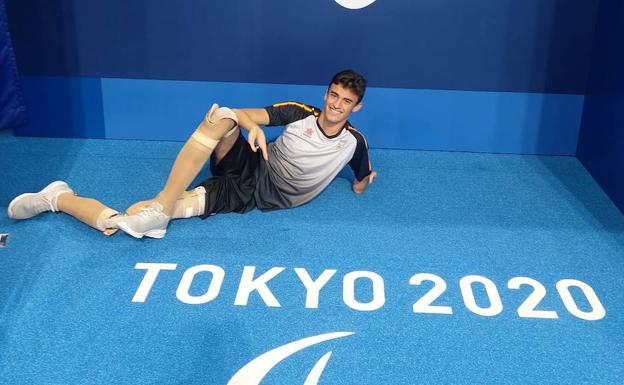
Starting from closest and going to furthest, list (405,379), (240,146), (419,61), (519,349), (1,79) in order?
(405,379), (519,349), (240,146), (1,79), (419,61)

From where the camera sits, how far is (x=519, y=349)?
9.11 feet

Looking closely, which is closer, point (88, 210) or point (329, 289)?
point (329, 289)

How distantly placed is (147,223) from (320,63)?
1757 mm

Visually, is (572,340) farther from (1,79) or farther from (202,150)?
(1,79)

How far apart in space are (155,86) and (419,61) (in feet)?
5.72

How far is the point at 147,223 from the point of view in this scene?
3.36 meters

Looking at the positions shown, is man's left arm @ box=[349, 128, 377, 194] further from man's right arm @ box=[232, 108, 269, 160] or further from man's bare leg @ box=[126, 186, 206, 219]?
man's bare leg @ box=[126, 186, 206, 219]

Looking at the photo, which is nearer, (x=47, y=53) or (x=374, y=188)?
(x=374, y=188)

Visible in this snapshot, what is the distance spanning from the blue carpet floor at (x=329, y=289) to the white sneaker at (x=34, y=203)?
5cm

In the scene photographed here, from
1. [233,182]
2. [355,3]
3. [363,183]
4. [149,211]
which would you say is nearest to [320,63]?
[355,3]

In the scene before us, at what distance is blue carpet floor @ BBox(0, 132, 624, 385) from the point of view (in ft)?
8.66

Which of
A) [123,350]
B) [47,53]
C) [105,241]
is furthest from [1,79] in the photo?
[123,350]

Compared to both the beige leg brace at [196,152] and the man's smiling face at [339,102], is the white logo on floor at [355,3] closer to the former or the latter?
the man's smiling face at [339,102]

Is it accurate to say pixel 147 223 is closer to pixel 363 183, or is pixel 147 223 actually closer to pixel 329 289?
pixel 329 289
